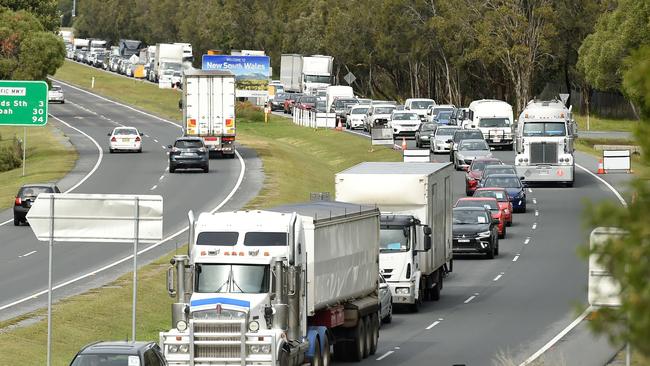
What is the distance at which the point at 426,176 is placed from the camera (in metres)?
33.0

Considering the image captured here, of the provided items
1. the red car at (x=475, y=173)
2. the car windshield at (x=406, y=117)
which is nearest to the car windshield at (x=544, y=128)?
the red car at (x=475, y=173)

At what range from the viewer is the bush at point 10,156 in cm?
7169

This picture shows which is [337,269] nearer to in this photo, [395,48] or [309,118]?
[309,118]

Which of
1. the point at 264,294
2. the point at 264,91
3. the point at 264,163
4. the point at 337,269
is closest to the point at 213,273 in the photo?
the point at 264,294

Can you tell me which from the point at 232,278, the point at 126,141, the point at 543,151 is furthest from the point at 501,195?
the point at 232,278

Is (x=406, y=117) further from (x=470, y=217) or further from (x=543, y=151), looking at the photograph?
(x=470, y=217)

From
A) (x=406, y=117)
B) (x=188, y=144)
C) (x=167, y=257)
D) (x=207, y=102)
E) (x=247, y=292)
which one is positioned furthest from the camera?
(x=406, y=117)

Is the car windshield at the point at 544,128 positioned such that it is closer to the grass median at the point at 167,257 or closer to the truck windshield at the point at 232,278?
the grass median at the point at 167,257

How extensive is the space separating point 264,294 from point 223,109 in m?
49.3

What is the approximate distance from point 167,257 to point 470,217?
9.40m

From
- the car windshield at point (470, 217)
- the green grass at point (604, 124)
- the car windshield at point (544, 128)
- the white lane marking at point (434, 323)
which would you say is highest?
the car windshield at point (544, 128)

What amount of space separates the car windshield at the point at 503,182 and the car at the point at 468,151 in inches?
389

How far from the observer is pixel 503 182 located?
183 ft

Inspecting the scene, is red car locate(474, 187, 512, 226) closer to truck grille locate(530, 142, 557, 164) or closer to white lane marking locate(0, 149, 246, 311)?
truck grille locate(530, 142, 557, 164)
